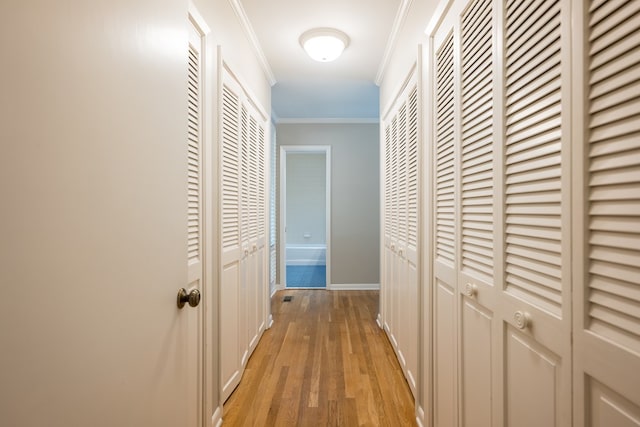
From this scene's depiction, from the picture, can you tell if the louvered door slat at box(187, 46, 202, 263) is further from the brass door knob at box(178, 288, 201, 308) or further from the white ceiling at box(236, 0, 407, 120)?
Result: the white ceiling at box(236, 0, 407, 120)

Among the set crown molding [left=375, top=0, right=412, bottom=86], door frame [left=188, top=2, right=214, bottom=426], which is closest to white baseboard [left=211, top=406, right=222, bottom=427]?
door frame [left=188, top=2, right=214, bottom=426]

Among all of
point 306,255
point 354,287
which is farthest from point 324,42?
point 306,255

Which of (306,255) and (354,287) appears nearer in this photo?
(354,287)

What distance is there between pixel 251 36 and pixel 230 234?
1.54 meters

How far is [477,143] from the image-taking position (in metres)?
1.18

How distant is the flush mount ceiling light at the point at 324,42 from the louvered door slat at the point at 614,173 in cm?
216

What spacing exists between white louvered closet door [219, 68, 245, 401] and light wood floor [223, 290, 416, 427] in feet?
0.65

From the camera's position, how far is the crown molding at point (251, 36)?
7.18 ft

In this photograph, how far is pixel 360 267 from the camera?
506 centimetres

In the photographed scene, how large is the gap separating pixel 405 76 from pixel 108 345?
2214mm

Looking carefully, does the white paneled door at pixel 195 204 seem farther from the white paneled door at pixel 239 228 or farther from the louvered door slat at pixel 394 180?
the louvered door slat at pixel 394 180

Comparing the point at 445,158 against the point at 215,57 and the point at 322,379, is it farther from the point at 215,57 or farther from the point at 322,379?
the point at 322,379

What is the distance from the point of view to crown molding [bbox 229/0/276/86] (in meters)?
2.19

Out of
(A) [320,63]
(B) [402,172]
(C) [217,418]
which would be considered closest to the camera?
(C) [217,418]
